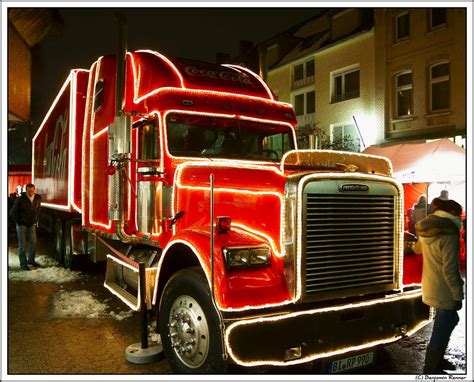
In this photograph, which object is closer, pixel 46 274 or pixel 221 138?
pixel 221 138

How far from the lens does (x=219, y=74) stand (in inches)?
243

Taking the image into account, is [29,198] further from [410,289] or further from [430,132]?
[430,132]

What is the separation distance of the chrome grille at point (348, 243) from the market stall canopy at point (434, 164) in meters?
7.21

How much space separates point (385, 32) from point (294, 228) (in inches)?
712

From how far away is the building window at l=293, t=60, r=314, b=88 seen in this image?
2430 cm

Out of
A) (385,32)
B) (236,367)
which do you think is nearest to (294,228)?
(236,367)

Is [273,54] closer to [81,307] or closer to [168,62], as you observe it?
[168,62]

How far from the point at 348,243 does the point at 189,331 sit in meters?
1.60

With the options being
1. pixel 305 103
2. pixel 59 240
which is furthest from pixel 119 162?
pixel 305 103

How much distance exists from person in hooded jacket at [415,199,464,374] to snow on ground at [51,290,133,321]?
4064 millimetres

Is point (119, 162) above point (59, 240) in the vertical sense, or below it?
above

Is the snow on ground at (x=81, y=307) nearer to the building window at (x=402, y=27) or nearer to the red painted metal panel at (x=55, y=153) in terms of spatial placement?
the red painted metal panel at (x=55, y=153)

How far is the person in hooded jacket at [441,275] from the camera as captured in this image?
436cm

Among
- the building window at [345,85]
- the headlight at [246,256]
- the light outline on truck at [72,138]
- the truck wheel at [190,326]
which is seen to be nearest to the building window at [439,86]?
the building window at [345,85]
